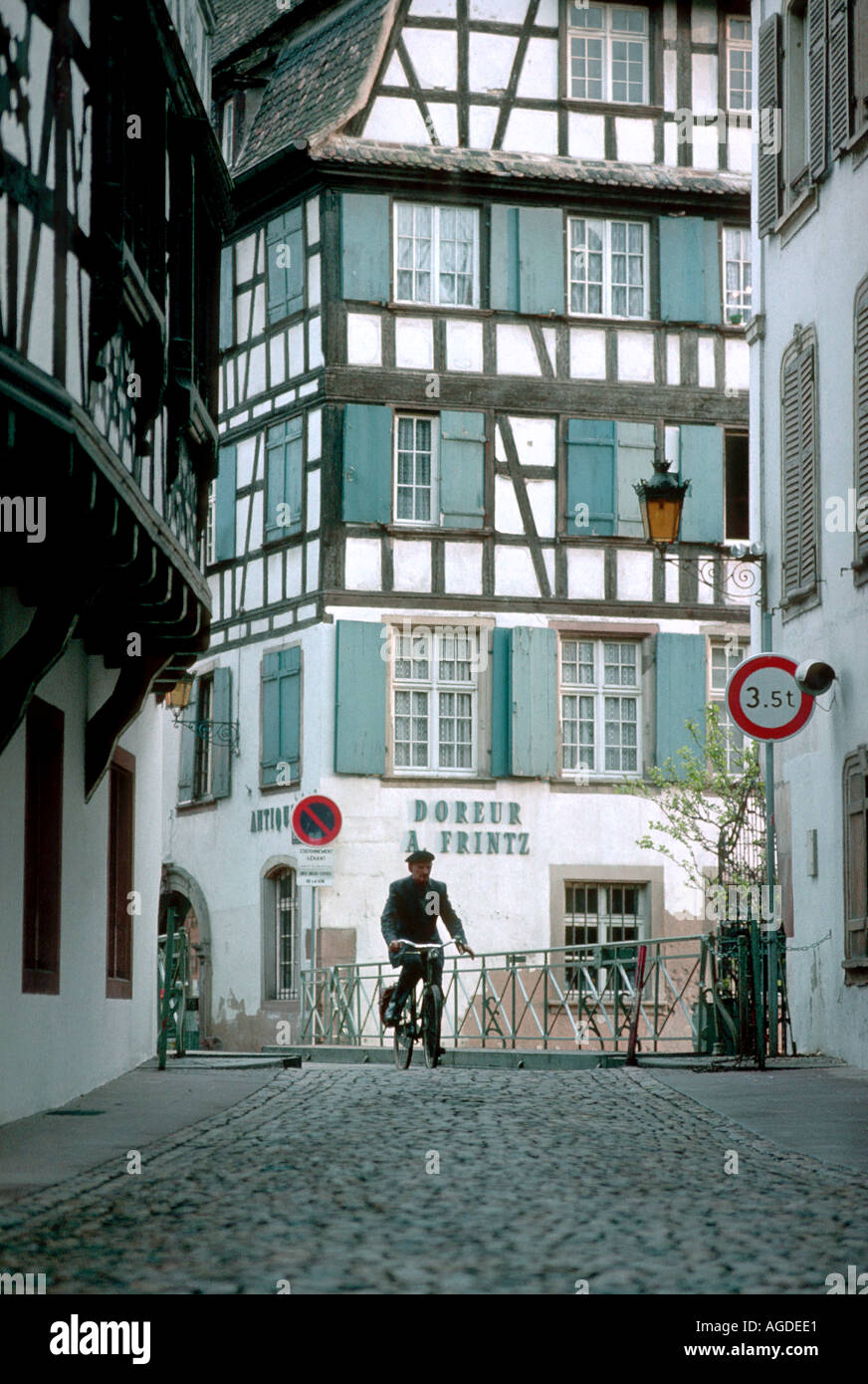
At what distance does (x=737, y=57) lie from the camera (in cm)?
3050

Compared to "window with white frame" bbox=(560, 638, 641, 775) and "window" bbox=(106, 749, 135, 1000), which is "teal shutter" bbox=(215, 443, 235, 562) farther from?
"window" bbox=(106, 749, 135, 1000)

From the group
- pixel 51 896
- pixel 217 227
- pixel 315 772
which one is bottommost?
pixel 51 896

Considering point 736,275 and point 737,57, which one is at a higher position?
point 737,57

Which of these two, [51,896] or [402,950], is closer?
[51,896]

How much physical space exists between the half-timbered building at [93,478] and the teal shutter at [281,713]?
1097 centimetres

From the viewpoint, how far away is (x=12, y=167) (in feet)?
29.0

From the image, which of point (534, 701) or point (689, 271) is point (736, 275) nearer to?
point (689, 271)

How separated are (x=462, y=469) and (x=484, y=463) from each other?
33cm

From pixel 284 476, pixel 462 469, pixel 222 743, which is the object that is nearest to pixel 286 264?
pixel 284 476

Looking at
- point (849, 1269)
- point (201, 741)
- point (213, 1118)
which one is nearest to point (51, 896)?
point (213, 1118)

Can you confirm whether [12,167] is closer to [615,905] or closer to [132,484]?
[132,484]

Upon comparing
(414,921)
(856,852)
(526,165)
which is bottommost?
(414,921)

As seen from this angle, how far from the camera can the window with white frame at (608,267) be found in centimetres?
2975

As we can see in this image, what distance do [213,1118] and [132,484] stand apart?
3.30m
